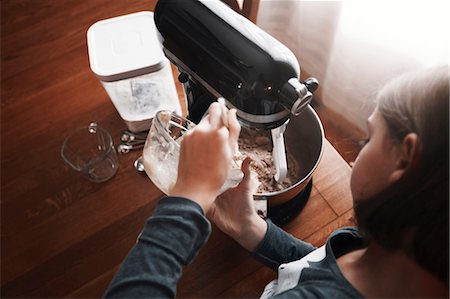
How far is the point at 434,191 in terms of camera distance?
1.43ft

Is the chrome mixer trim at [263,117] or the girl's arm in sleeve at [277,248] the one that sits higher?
the chrome mixer trim at [263,117]

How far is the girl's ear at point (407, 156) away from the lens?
0.44 meters

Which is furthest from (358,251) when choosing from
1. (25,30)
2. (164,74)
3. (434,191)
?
(25,30)

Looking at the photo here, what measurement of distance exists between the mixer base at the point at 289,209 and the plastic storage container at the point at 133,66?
1.02ft

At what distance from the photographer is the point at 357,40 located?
88cm

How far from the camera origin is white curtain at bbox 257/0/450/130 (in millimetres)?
719

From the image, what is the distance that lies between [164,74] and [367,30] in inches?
15.9

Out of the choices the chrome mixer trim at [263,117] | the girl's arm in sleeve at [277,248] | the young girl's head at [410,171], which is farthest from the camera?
the girl's arm in sleeve at [277,248]

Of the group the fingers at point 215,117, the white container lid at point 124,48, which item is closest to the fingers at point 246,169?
the fingers at point 215,117

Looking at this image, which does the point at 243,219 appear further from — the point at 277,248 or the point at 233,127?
the point at 233,127

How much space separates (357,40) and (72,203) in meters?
0.64

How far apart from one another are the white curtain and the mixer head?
0.28 metres

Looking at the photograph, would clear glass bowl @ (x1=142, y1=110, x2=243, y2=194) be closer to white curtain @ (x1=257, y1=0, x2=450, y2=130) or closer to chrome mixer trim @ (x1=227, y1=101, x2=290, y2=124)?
chrome mixer trim @ (x1=227, y1=101, x2=290, y2=124)

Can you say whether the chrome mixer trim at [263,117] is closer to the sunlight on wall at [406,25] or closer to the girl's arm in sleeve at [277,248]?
the girl's arm in sleeve at [277,248]
